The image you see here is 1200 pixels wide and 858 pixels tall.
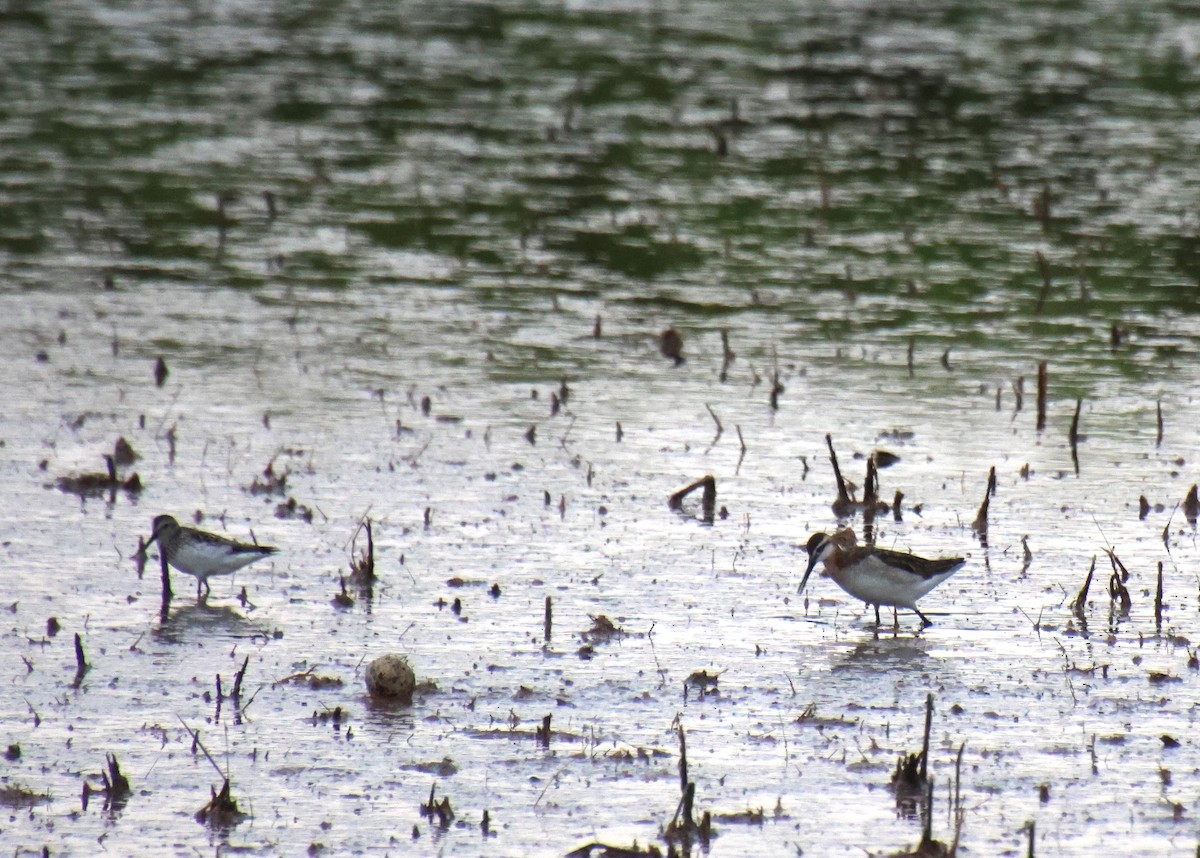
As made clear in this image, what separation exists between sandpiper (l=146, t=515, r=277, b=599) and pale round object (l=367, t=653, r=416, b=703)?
184 centimetres

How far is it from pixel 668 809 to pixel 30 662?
11.5 ft

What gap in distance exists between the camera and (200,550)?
10.3m

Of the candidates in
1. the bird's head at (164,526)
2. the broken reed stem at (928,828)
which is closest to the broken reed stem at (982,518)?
the broken reed stem at (928,828)

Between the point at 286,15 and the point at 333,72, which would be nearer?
the point at 333,72

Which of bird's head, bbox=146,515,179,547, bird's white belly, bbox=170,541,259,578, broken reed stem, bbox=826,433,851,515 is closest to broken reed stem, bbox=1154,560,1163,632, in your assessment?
broken reed stem, bbox=826,433,851,515

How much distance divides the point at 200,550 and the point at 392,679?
6.53 feet

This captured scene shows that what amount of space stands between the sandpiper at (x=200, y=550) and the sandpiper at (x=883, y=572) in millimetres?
3145

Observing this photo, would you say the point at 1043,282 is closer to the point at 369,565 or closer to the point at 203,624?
the point at 369,565

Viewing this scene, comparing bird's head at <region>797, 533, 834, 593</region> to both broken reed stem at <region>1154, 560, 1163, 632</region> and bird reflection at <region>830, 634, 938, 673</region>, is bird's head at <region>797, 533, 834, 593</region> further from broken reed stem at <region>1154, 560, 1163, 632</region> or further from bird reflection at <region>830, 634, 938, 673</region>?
broken reed stem at <region>1154, 560, 1163, 632</region>

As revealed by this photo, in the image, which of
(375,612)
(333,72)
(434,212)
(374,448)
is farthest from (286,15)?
(375,612)

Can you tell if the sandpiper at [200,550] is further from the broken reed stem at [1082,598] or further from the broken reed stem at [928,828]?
the broken reed stem at [928,828]

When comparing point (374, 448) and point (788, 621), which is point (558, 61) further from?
point (788, 621)

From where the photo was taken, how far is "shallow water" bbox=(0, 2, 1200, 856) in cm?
820

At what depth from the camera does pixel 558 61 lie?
101 ft
